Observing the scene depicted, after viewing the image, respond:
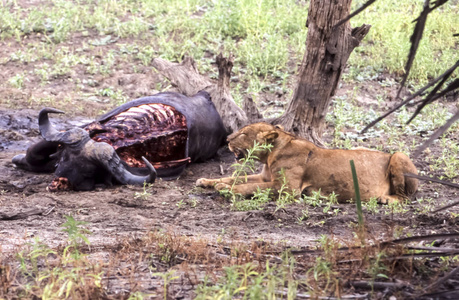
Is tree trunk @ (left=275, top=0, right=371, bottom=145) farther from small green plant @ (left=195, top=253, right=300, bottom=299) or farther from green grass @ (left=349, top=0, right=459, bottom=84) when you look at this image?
green grass @ (left=349, top=0, right=459, bottom=84)

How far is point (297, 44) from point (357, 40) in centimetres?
530

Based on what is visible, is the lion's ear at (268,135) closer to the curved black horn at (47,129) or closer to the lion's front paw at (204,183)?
the lion's front paw at (204,183)

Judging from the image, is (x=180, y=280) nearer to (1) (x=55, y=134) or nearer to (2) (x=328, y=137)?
(1) (x=55, y=134)

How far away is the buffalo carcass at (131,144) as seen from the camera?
6.35 metres

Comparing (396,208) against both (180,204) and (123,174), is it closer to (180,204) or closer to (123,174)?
(180,204)

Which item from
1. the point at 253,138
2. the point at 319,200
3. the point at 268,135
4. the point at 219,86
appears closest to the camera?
the point at 319,200

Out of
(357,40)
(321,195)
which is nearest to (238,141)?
(321,195)

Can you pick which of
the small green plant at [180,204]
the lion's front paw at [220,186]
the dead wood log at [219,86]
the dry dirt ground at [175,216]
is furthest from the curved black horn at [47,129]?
the dead wood log at [219,86]

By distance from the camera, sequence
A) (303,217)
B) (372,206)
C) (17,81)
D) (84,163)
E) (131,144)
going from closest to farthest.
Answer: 1. (303,217)
2. (372,206)
3. (84,163)
4. (131,144)
5. (17,81)

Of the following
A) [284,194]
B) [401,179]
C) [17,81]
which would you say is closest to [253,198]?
[284,194]

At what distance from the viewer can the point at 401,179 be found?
236 inches

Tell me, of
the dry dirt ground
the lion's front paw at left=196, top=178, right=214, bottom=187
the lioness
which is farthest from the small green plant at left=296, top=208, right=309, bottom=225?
the lion's front paw at left=196, top=178, right=214, bottom=187

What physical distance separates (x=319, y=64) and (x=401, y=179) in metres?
1.63

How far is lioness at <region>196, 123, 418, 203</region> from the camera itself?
595 centimetres
